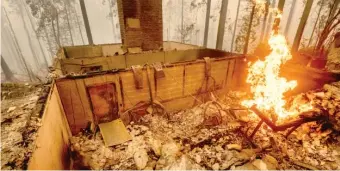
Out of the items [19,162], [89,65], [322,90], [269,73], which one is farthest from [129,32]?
[322,90]

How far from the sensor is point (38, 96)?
10.6 feet

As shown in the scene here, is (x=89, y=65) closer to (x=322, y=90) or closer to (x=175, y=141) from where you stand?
(x=175, y=141)

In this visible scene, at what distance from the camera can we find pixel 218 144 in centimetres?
445

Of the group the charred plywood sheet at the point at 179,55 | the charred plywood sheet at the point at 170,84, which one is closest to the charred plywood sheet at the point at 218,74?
the charred plywood sheet at the point at 170,84

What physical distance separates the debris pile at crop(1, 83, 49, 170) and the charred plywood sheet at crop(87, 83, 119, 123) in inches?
48.4

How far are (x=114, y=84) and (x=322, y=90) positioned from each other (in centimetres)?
644

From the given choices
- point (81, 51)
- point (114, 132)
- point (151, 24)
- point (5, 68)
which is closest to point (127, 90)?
point (114, 132)

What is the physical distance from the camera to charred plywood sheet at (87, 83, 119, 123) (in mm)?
4605

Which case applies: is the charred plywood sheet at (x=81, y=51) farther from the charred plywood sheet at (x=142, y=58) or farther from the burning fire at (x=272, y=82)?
the burning fire at (x=272, y=82)

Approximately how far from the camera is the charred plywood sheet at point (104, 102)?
4.61m

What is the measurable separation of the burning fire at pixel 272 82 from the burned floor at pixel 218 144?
509 mm

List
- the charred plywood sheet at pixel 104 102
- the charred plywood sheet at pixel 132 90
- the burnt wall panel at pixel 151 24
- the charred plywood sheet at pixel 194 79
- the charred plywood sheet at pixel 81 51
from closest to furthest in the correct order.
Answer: the charred plywood sheet at pixel 104 102
the charred plywood sheet at pixel 132 90
the charred plywood sheet at pixel 194 79
the burnt wall panel at pixel 151 24
the charred plywood sheet at pixel 81 51

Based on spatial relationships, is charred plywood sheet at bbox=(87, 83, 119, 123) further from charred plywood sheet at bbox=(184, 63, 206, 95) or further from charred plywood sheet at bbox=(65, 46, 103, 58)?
charred plywood sheet at bbox=(65, 46, 103, 58)

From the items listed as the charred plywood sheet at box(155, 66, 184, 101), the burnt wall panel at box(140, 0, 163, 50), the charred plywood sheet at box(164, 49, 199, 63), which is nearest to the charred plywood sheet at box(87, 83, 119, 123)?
the charred plywood sheet at box(155, 66, 184, 101)
